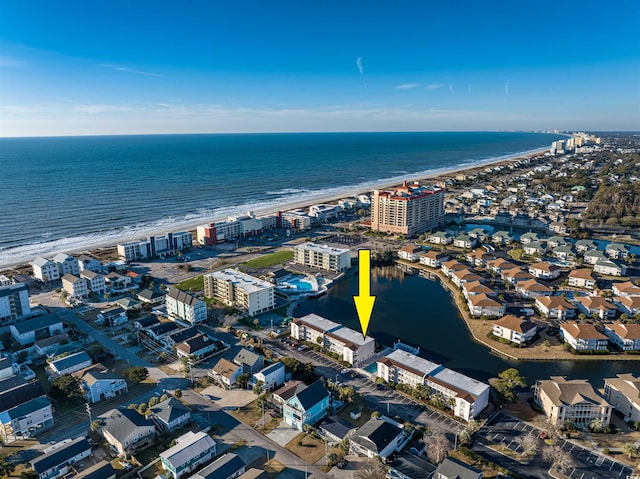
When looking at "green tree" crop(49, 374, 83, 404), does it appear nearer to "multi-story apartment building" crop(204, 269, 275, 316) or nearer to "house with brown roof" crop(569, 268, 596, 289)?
"multi-story apartment building" crop(204, 269, 275, 316)

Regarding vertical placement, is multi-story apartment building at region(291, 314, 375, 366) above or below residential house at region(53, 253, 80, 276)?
below

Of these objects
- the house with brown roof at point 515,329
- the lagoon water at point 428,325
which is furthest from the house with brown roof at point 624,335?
the house with brown roof at point 515,329

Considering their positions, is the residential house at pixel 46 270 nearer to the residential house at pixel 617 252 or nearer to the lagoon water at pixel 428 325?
the lagoon water at pixel 428 325

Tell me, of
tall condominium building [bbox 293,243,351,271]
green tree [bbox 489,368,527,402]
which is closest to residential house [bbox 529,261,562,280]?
tall condominium building [bbox 293,243,351,271]

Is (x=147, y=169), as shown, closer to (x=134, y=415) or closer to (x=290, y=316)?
(x=290, y=316)

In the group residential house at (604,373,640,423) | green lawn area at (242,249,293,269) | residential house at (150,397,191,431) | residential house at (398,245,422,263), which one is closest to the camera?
residential house at (150,397,191,431)

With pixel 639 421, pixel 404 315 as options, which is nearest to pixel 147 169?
pixel 404 315

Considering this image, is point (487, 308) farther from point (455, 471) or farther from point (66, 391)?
point (66, 391)

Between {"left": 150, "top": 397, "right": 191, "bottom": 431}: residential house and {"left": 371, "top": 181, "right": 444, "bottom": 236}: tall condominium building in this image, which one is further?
{"left": 371, "top": 181, "right": 444, "bottom": 236}: tall condominium building
